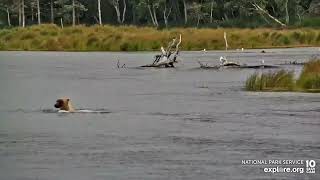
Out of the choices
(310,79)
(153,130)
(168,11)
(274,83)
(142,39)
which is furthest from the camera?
(168,11)

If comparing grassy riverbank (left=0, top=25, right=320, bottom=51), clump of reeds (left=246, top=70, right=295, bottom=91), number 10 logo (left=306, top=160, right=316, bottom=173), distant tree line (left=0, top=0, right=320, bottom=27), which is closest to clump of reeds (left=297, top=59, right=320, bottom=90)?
clump of reeds (left=246, top=70, right=295, bottom=91)

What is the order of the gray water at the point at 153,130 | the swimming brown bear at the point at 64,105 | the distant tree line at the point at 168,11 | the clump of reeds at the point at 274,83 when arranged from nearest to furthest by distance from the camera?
the gray water at the point at 153,130, the swimming brown bear at the point at 64,105, the clump of reeds at the point at 274,83, the distant tree line at the point at 168,11

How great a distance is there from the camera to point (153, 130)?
20797 mm

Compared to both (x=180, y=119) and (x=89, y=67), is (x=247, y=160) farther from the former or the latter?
(x=89, y=67)

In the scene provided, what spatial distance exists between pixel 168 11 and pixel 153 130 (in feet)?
302

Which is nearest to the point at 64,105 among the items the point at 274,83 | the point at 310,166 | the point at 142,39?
the point at 274,83

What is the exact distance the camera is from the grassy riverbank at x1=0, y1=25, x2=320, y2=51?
239ft

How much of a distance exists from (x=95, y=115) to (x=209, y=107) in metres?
3.49

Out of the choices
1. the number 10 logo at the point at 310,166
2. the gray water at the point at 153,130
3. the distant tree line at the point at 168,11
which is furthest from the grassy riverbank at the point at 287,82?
the distant tree line at the point at 168,11

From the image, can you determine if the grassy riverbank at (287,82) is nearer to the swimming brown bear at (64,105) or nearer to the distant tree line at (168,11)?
the swimming brown bear at (64,105)

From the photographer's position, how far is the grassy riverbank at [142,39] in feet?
239

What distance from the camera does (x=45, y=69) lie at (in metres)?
48.9

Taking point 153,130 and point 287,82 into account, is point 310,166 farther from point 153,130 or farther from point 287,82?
point 287,82

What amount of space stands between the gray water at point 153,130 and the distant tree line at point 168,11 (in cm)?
6153
